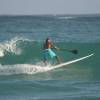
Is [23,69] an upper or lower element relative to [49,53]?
lower

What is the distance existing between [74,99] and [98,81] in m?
3.71

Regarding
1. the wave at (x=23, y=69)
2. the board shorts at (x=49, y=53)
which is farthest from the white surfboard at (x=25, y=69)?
the board shorts at (x=49, y=53)

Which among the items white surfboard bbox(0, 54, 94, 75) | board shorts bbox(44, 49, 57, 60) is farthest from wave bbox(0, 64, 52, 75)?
board shorts bbox(44, 49, 57, 60)

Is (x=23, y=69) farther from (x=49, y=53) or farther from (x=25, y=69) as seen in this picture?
(x=49, y=53)

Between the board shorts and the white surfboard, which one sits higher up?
the board shorts

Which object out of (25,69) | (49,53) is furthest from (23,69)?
(49,53)

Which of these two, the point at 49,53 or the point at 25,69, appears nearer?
the point at 25,69

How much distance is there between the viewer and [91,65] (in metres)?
25.9

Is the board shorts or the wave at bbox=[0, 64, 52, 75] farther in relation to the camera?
the board shorts

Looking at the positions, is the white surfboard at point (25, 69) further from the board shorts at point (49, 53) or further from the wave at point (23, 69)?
the board shorts at point (49, 53)

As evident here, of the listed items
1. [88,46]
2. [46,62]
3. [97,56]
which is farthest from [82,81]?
[88,46]

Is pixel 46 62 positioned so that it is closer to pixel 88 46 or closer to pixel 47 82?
pixel 47 82

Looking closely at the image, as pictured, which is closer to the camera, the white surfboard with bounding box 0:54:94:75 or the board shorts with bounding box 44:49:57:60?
the white surfboard with bounding box 0:54:94:75

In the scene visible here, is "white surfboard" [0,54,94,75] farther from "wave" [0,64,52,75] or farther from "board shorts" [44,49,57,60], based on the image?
"board shorts" [44,49,57,60]
